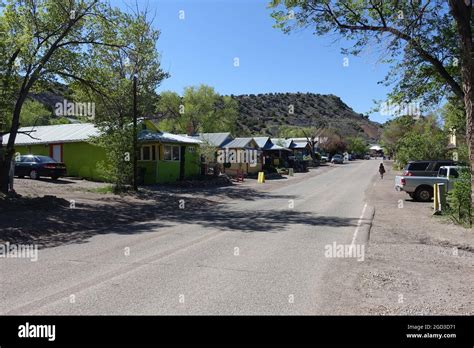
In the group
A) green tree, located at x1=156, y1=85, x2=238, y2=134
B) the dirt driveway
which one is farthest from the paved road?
green tree, located at x1=156, y1=85, x2=238, y2=134

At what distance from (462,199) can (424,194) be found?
8039mm

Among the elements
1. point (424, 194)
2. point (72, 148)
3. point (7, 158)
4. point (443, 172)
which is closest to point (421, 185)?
point (424, 194)

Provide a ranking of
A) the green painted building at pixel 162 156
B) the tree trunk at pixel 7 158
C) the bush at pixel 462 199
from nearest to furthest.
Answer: the bush at pixel 462 199, the tree trunk at pixel 7 158, the green painted building at pixel 162 156

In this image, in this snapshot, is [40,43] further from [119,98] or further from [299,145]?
[299,145]

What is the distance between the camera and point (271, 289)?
650 centimetres

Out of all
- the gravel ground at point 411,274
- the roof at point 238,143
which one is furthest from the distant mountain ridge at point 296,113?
the gravel ground at point 411,274

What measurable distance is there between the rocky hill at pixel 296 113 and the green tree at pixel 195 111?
138 feet

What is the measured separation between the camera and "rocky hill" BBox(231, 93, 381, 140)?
123m

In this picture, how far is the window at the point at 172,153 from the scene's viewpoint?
31.4 meters

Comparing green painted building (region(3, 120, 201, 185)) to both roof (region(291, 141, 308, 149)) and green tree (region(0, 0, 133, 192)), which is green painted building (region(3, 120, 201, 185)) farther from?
roof (region(291, 141, 308, 149))

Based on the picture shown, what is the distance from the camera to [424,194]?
21.6m

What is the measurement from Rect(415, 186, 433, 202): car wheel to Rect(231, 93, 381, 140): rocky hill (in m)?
89.0

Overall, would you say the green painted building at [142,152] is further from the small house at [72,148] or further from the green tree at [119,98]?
the green tree at [119,98]
